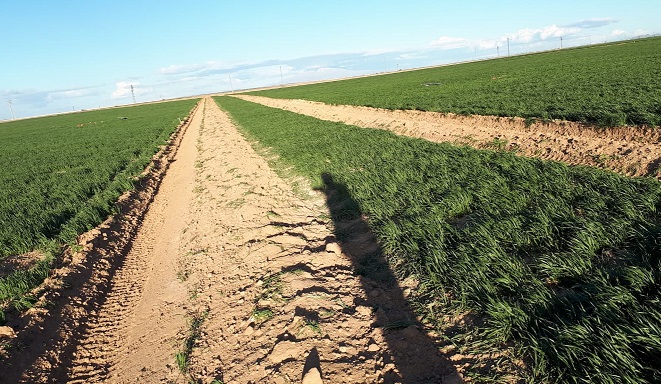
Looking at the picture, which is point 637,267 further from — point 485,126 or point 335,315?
point 485,126

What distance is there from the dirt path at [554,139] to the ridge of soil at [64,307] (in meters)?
9.96

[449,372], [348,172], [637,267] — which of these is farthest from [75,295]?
[637,267]

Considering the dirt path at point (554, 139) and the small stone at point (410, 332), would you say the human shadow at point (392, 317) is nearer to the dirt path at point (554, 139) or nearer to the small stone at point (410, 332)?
the small stone at point (410, 332)

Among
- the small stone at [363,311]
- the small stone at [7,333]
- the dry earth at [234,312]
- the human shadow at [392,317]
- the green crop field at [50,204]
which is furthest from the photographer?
the green crop field at [50,204]

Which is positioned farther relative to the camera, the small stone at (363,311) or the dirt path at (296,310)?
the small stone at (363,311)

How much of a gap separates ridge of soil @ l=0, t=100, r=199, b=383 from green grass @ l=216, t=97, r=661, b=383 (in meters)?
4.34

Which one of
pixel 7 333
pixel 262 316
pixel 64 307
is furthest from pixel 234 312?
pixel 7 333

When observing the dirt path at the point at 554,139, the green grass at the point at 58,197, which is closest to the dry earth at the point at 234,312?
the green grass at the point at 58,197

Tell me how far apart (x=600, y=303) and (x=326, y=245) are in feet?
11.9

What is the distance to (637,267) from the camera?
3213mm

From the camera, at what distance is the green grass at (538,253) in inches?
106

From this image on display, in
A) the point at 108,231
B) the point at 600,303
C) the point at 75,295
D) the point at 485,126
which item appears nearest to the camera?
the point at 600,303

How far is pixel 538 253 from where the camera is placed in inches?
167

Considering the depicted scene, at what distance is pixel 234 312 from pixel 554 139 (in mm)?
10312
